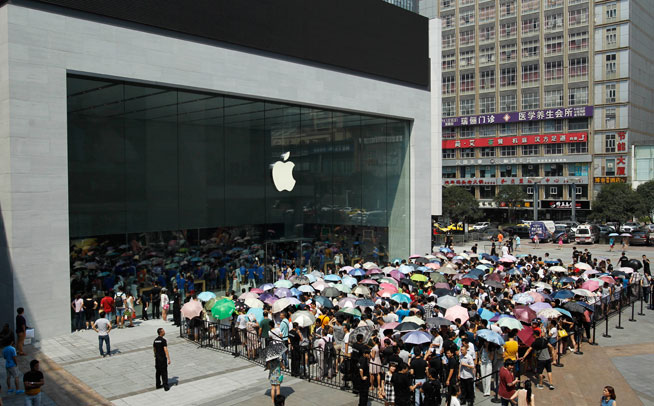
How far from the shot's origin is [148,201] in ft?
80.9

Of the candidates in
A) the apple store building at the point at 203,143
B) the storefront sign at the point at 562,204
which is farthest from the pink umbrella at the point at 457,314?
the storefront sign at the point at 562,204

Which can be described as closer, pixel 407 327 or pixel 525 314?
pixel 407 327

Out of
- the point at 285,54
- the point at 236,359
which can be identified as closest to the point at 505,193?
the point at 285,54

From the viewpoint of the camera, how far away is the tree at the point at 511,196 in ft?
268

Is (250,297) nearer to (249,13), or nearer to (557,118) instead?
(249,13)

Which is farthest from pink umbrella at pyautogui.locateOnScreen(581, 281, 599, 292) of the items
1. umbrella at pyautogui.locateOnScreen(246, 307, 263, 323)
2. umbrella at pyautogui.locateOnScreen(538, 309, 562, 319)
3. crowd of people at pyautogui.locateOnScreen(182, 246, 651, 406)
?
umbrella at pyautogui.locateOnScreen(246, 307, 263, 323)

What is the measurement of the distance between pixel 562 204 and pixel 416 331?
258ft

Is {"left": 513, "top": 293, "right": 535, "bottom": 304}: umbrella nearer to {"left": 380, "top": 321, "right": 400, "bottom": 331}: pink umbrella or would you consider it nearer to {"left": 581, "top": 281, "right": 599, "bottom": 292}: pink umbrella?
{"left": 581, "top": 281, "right": 599, "bottom": 292}: pink umbrella

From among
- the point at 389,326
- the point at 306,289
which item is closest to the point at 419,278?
the point at 306,289

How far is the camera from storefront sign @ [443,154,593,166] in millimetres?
82381

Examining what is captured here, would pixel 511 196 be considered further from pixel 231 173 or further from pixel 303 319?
pixel 303 319

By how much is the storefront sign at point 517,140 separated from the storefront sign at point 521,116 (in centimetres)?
274

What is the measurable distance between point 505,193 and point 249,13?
2523 inches

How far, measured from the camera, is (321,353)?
50.1 feet
